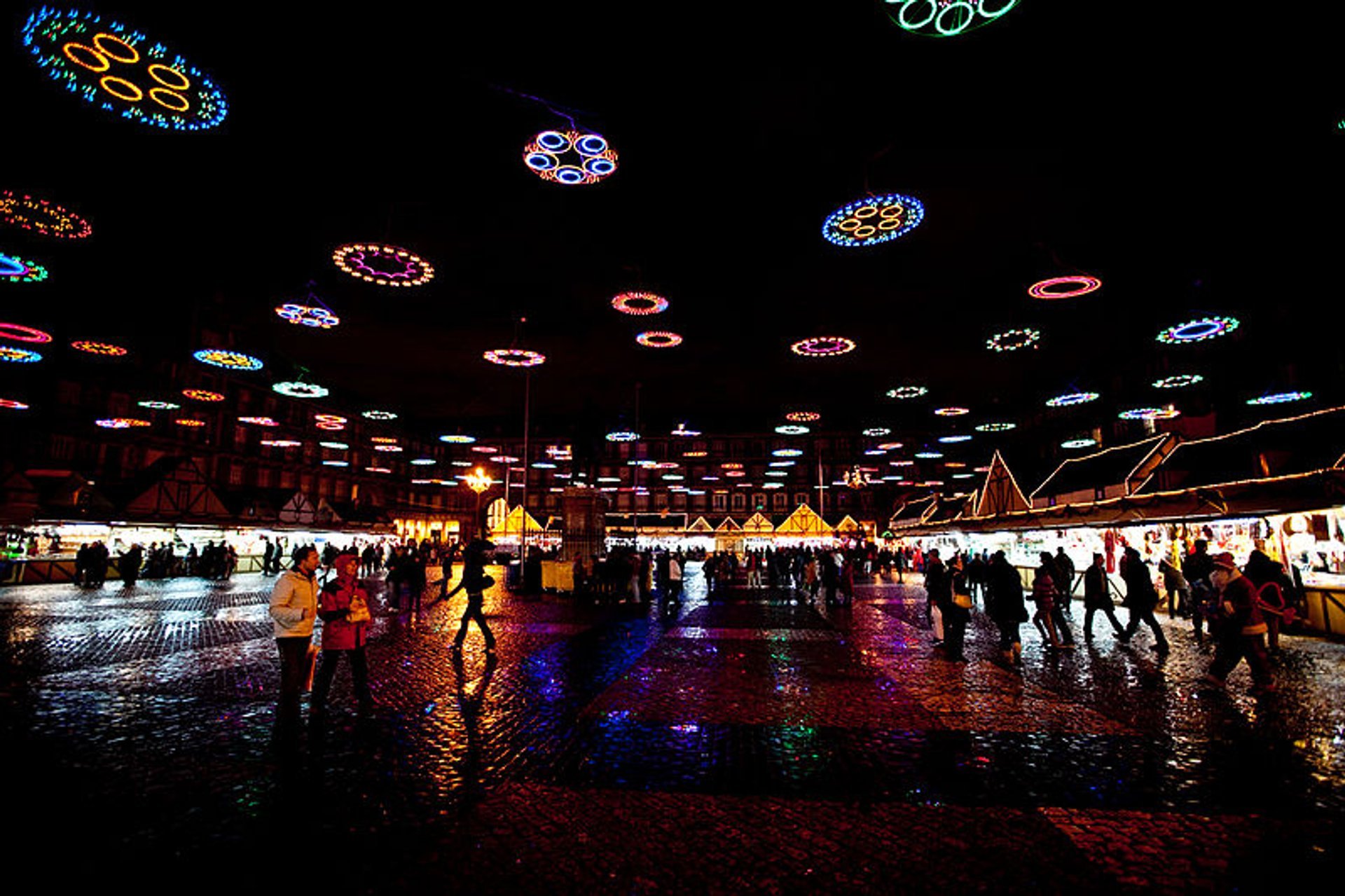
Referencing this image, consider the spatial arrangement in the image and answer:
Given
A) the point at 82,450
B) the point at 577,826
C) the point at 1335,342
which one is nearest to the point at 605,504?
the point at 577,826

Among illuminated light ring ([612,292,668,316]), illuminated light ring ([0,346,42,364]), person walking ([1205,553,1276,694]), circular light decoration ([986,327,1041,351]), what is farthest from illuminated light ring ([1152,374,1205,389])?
illuminated light ring ([0,346,42,364])

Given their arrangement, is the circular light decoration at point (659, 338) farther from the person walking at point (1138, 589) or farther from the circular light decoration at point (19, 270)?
the circular light decoration at point (19, 270)

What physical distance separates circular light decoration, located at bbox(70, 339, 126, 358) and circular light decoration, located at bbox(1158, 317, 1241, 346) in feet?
85.5

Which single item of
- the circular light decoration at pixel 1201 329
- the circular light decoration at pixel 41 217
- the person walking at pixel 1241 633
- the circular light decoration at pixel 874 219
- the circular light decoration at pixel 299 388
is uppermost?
the circular light decoration at pixel 41 217

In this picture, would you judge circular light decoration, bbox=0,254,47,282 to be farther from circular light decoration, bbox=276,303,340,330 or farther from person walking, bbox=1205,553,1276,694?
person walking, bbox=1205,553,1276,694

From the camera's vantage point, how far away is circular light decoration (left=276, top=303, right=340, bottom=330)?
13.3 metres

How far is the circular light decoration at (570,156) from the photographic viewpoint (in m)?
8.55

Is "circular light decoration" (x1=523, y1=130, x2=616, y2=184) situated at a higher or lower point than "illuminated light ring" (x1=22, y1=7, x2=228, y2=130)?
higher

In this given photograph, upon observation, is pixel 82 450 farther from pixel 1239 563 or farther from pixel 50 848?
pixel 1239 563

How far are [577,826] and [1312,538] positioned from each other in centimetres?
1513

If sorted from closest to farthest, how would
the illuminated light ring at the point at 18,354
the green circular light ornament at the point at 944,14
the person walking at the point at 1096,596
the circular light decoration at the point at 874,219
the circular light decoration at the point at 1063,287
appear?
1. the green circular light ornament at the point at 944,14
2. the circular light decoration at the point at 874,219
3. the person walking at the point at 1096,596
4. the circular light decoration at the point at 1063,287
5. the illuminated light ring at the point at 18,354

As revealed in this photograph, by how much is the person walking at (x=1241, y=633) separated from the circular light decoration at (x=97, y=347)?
2409 centimetres

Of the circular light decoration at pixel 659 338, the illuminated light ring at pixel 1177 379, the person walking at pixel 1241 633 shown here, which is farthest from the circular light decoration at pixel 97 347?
the illuminated light ring at pixel 1177 379

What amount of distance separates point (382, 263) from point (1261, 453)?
54.1ft
